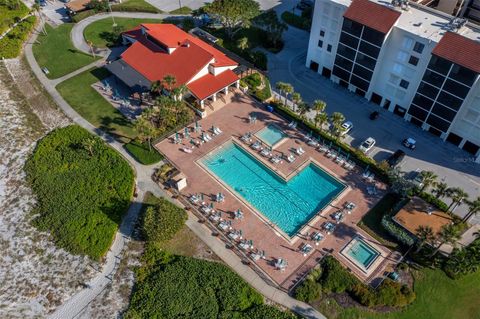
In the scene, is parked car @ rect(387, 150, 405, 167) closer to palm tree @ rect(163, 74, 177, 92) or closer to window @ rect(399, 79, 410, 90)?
window @ rect(399, 79, 410, 90)

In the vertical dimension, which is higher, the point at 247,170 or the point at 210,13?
the point at 210,13

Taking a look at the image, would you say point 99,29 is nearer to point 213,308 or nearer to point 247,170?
point 247,170

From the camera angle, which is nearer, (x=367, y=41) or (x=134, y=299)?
(x=134, y=299)

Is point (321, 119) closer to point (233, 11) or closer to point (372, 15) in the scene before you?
point (372, 15)

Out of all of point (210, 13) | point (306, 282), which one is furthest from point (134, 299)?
point (210, 13)

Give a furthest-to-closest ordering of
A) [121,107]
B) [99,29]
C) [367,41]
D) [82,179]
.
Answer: [99,29] < [121,107] < [367,41] < [82,179]
